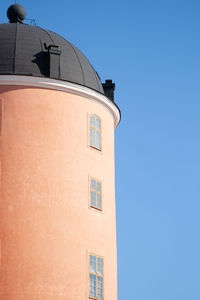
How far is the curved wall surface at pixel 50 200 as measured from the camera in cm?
3034

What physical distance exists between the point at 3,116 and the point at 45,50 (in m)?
4.09

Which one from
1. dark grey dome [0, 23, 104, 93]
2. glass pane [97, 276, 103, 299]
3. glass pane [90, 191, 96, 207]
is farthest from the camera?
dark grey dome [0, 23, 104, 93]

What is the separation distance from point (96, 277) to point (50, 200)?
159 inches

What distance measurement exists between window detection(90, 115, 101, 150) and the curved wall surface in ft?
1.01

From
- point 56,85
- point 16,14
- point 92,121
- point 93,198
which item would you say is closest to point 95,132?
point 92,121

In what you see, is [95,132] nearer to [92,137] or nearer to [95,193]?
[92,137]

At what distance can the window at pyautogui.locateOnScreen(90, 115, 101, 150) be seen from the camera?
33969mm

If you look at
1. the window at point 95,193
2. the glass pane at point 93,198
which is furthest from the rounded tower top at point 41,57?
the glass pane at point 93,198

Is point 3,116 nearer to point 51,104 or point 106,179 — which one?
point 51,104

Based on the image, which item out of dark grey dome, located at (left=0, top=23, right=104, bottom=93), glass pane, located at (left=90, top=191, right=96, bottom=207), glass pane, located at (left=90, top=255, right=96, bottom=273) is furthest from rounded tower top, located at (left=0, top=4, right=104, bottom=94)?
glass pane, located at (left=90, top=255, right=96, bottom=273)

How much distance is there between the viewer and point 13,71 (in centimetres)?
3275

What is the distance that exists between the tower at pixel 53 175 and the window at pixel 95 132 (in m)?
0.05

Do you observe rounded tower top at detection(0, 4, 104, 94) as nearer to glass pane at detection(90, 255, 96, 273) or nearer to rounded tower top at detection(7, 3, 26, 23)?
rounded tower top at detection(7, 3, 26, 23)

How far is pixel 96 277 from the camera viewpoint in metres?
31.9
